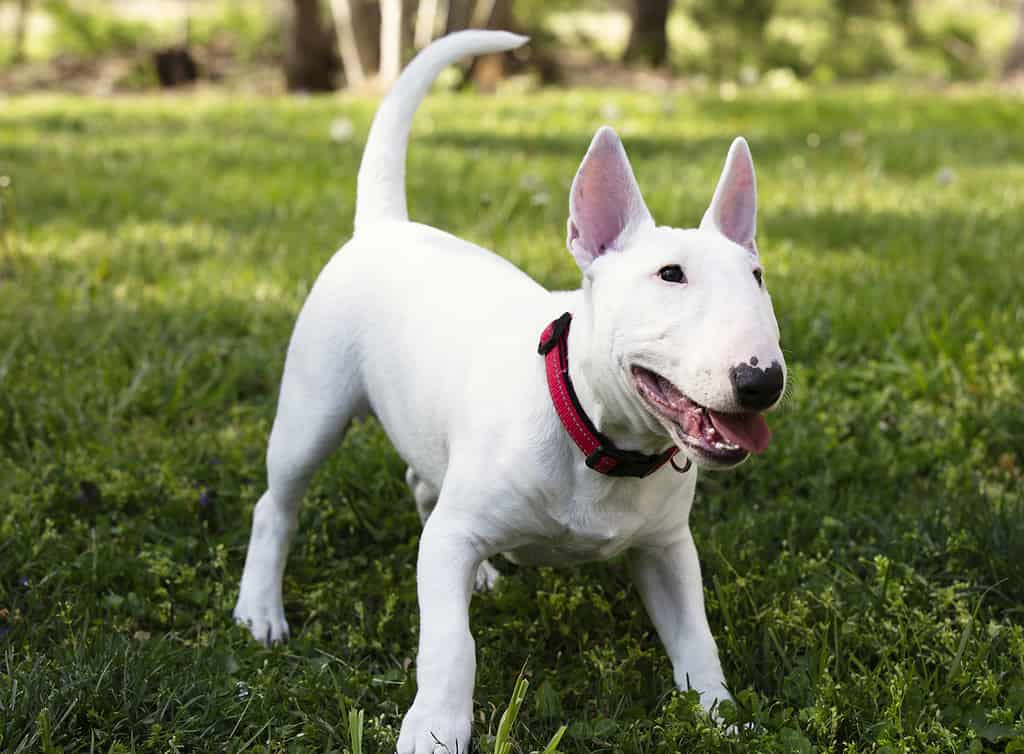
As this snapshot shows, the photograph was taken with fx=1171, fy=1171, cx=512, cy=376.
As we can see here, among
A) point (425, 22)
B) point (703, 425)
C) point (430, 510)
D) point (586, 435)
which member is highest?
point (703, 425)

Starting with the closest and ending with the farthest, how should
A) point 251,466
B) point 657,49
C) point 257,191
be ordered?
point 251,466 < point 257,191 < point 657,49

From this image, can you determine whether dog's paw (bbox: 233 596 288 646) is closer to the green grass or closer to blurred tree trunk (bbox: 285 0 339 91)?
the green grass

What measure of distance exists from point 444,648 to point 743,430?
71 cm

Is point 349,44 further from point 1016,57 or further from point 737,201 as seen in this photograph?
point 737,201

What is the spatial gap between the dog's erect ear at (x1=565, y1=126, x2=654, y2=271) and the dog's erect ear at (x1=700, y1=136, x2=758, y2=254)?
0.50 ft

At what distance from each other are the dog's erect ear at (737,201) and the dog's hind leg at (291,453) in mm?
1015

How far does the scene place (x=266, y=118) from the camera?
9.10m

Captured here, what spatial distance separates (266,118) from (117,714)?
24.3 ft

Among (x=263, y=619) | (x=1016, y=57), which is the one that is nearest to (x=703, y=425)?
(x=263, y=619)

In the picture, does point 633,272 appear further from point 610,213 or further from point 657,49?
point 657,49

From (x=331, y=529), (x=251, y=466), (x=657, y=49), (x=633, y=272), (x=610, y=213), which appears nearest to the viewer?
(x=633, y=272)

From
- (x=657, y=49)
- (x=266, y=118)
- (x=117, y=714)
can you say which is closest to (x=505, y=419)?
(x=117, y=714)

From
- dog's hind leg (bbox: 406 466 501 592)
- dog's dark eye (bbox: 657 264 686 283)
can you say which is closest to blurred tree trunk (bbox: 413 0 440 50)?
dog's hind leg (bbox: 406 466 501 592)

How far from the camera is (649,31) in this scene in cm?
1434
